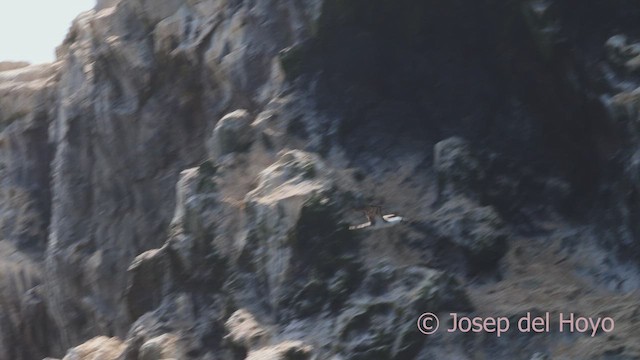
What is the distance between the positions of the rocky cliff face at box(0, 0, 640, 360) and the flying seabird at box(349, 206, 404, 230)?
0.44 feet

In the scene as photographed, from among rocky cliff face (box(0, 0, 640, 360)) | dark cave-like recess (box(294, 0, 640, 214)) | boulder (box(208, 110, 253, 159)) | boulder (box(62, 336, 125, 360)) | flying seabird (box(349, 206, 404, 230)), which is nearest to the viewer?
rocky cliff face (box(0, 0, 640, 360))

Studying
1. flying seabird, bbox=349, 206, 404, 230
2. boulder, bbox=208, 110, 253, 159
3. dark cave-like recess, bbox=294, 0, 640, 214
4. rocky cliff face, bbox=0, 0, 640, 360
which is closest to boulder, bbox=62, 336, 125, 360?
rocky cliff face, bbox=0, 0, 640, 360

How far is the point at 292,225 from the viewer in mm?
14930

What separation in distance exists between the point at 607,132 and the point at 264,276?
4915 mm

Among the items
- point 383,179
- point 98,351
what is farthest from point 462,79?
point 98,351

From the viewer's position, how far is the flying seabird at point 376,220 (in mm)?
15008

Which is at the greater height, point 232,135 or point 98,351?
point 232,135

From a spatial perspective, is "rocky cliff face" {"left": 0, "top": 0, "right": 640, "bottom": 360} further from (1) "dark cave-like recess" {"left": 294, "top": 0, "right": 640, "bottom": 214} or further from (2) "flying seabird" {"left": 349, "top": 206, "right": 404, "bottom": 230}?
(2) "flying seabird" {"left": 349, "top": 206, "right": 404, "bottom": 230}

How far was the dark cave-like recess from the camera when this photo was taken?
16.0m

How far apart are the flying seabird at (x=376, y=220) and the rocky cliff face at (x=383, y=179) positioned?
133mm

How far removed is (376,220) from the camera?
15.1 m

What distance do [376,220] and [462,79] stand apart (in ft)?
12.2

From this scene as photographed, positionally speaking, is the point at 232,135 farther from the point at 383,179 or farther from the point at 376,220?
the point at 376,220

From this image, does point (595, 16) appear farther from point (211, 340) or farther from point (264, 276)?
point (211, 340)
